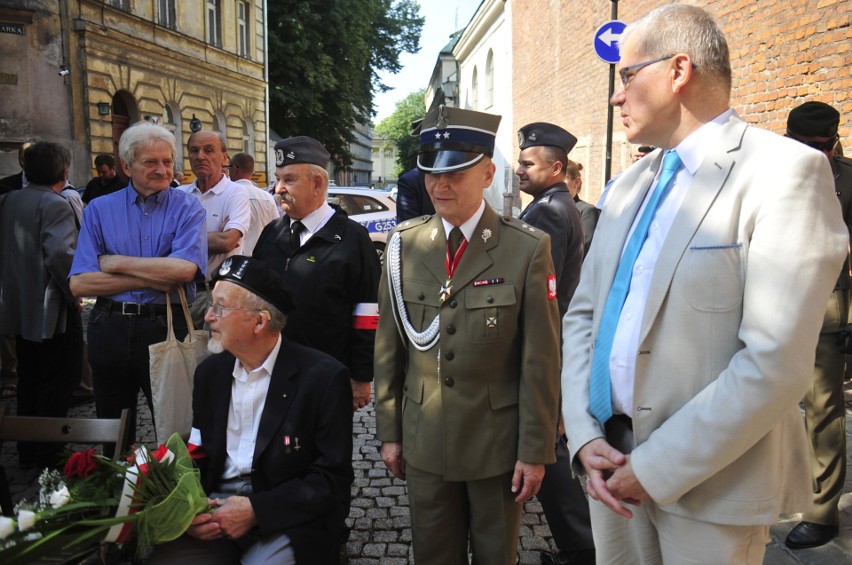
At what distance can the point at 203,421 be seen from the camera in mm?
2900

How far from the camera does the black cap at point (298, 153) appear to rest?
3486mm

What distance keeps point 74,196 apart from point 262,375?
384 cm

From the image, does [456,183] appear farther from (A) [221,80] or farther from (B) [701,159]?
(A) [221,80]

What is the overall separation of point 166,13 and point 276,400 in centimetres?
1992

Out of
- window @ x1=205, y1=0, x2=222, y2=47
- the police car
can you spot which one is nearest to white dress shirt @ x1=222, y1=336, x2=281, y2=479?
the police car

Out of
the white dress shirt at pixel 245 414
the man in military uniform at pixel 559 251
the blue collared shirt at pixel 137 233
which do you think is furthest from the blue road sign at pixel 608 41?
the white dress shirt at pixel 245 414

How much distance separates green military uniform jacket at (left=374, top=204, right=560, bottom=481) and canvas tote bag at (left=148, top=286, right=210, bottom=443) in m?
1.39

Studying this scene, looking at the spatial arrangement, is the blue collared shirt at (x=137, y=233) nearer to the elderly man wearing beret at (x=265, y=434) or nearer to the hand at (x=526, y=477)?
the elderly man wearing beret at (x=265, y=434)

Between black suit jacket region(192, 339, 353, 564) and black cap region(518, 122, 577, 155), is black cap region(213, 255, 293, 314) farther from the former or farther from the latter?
black cap region(518, 122, 577, 155)

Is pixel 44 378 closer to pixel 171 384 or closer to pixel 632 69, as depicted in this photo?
pixel 171 384

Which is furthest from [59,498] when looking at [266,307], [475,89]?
[475,89]

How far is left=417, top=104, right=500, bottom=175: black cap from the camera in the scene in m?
2.53

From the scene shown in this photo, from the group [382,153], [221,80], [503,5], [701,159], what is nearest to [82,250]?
[701,159]

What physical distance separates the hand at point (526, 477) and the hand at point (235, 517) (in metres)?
1.03
